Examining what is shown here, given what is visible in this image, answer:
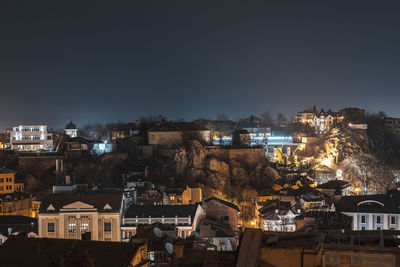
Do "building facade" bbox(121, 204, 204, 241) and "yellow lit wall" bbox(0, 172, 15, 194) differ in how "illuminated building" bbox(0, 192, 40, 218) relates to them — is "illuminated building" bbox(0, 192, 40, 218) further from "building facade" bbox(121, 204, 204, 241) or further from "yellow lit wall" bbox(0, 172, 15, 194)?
"building facade" bbox(121, 204, 204, 241)

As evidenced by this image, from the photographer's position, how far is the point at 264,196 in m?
54.6

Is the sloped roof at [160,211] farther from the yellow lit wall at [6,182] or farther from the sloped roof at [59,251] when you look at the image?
the yellow lit wall at [6,182]

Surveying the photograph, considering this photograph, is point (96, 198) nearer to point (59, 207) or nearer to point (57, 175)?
point (59, 207)

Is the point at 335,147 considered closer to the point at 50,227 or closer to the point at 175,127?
Result: the point at 175,127

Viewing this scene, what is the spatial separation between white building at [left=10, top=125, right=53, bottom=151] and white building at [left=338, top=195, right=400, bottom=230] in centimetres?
5660

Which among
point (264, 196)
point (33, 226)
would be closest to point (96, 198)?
point (33, 226)

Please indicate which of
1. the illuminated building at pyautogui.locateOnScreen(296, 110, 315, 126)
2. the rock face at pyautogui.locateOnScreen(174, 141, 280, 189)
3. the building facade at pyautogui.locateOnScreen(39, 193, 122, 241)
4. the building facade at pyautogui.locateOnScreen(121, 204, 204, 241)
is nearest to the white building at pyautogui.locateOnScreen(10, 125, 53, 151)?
the rock face at pyautogui.locateOnScreen(174, 141, 280, 189)

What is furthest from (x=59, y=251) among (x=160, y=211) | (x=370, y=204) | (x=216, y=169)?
(x=216, y=169)

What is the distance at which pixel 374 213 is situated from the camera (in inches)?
1276

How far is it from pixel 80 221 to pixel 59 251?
18.5 metres

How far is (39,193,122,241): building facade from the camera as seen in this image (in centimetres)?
3153

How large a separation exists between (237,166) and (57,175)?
84.9 ft

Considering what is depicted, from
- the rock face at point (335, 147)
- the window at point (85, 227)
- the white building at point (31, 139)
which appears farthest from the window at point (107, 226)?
the rock face at point (335, 147)

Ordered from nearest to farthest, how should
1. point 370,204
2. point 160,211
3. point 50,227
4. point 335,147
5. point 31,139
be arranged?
1. point 50,227
2. point 160,211
3. point 370,204
4. point 31,139
5. point 335,147
